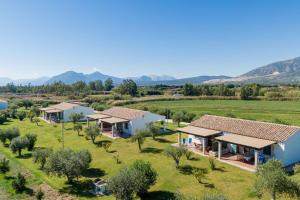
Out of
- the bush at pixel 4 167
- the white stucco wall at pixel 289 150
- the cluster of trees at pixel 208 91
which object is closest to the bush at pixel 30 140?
the bush at pixel 4 167

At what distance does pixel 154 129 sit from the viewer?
42.2m

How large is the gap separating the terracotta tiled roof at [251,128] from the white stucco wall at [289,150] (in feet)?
2.03

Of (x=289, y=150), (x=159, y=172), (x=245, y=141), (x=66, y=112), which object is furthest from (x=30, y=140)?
(x=289, y=150)

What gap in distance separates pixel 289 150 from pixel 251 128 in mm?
5083

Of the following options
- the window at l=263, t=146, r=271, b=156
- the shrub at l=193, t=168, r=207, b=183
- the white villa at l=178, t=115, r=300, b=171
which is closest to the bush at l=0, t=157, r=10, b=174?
the shrub at l=193, t=168, r=207, b=183

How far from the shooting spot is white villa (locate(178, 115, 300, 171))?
29016 millimetres

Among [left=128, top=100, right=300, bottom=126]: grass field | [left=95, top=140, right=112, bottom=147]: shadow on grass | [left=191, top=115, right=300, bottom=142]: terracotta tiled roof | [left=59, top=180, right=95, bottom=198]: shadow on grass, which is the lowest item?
[left=59, top=180, right=95, bottom=198]: shadow on grass

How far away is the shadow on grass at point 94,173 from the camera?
2797 cm

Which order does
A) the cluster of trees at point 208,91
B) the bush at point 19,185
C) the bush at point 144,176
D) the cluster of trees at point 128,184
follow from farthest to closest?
the cluster of trees at point 208,91, the bush at point 19,185, the bush at point 144,176, the cluster of trees at point 128,184

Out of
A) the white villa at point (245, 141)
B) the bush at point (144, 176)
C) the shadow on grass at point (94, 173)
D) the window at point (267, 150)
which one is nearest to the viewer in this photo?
the bush at point (144, 176)

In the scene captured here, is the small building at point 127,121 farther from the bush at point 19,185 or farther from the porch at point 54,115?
the bush at point 19,185

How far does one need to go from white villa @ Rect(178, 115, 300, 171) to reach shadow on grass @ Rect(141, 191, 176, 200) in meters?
10.3

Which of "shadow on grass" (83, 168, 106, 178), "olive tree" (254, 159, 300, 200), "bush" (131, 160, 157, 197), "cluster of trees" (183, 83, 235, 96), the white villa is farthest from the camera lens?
"cluster of trees" (183, 83, 235, 96)

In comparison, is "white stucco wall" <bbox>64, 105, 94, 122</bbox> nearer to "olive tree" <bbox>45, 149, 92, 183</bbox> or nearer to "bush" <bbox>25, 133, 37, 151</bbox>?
"bush" <bbox>25, 133, 37, 151</bbox>
